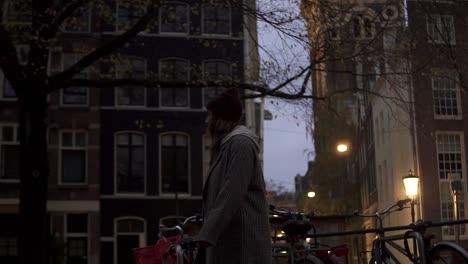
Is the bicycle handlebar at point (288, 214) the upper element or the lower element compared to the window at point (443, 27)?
lower

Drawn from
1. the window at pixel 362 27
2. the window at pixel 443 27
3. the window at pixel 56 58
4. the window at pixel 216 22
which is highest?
the window at pixel 216 22

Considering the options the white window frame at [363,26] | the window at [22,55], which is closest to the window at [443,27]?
the white window frame at [363,26]

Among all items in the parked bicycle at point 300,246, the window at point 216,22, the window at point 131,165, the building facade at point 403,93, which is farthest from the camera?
the window at point 216,22

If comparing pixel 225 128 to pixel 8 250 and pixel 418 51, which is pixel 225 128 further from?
pixel 8 250

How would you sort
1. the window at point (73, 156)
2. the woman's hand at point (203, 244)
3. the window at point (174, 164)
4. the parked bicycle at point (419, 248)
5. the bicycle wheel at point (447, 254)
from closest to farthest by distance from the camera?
the woman's hand at point (203, 244)
the bicycle wheel at point (447, 254)
the parked bicycle at point (419, 248)
the window at point (73, 156)
the window at point (174, 164)

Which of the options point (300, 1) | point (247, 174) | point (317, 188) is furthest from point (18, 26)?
point (317, 188)

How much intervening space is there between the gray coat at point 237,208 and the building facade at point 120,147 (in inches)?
1022

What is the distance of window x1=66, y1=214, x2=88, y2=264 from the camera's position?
30.4m

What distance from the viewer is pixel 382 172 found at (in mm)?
40594

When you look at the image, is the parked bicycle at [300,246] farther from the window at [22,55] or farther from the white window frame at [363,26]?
the window at [22,55]

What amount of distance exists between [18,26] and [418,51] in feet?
27.2

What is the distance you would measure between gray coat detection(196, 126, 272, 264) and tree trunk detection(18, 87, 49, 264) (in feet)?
38.8

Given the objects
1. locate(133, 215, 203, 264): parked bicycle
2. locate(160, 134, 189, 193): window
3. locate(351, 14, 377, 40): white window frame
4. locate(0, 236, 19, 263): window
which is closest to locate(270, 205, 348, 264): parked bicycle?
locate(133, 215, 203, 264): parked bicycle

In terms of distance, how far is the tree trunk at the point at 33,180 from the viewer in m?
15.4
